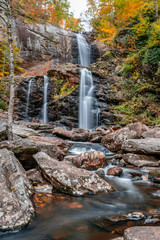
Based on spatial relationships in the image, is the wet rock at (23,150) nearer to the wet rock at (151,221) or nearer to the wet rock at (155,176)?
the wet rock at (151,221)

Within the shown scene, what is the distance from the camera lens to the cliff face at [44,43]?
70.1ft

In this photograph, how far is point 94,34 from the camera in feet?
86.9

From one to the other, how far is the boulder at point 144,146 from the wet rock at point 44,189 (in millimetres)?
4072

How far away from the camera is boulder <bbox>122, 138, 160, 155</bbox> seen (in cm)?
600

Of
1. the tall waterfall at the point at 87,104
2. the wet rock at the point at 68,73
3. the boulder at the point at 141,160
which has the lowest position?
the boulder at the point at 141,160

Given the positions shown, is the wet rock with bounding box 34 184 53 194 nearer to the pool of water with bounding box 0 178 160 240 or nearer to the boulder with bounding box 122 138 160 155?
the pool of water with bounding box 0 178 160 240

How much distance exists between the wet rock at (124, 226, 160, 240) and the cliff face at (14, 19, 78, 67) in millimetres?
22960

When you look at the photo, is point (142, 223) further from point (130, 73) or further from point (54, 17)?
point (54, 17)

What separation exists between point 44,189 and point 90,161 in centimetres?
222

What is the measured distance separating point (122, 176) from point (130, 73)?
12800 mm

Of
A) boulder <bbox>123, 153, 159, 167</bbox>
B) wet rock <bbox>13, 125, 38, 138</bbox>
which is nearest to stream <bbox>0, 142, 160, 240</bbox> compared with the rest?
boulder <bbox>123, 153, 159, 167</bbox>

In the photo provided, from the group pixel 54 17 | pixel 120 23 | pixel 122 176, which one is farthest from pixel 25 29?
pixel 122 176

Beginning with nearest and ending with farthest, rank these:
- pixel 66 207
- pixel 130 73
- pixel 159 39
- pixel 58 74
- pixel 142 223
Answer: pixel 142 223
pixel 66 207
pixel 159 39
pixel 130 73
pixel 58 74

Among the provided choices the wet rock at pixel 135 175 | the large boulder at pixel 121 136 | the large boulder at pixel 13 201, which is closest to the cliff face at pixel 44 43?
the large boulder at pixel 121 136
